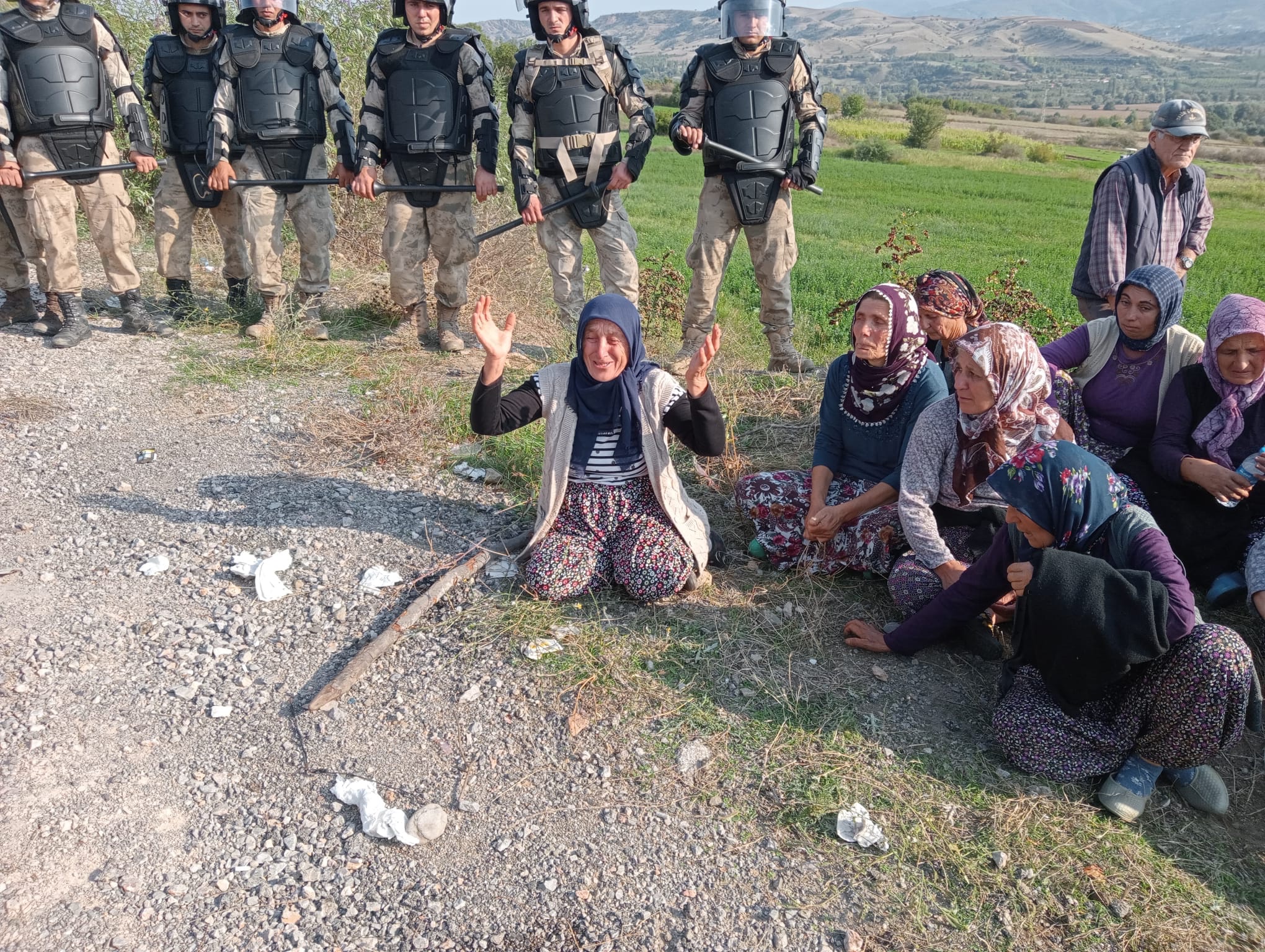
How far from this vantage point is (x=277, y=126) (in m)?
5.62

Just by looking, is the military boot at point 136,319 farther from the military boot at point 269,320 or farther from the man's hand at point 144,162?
the man's hand at point 144,162

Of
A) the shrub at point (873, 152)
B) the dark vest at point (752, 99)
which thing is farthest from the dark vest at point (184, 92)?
the shrub at point (873, 152)

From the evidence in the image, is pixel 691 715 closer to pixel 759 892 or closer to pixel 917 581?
pixel 759 892

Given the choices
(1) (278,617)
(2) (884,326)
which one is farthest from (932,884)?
(1) (278,617)

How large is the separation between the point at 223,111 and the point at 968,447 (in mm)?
4840

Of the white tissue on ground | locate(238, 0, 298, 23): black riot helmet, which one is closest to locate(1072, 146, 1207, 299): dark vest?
the white tissue on ground

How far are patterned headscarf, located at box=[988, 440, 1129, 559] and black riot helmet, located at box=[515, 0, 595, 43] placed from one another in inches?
146

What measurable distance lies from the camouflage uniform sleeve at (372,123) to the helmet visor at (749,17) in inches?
80.1

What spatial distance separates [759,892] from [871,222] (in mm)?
16383

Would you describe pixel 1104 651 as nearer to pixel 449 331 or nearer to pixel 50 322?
pixel 449 331

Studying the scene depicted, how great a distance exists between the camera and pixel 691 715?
291cm

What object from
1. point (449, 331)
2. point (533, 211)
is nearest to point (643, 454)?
point (533, 211)

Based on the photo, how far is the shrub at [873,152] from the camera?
32.0 meters

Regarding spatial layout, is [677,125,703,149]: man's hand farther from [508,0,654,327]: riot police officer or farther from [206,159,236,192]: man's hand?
[206,159,236,192]: man's hand
